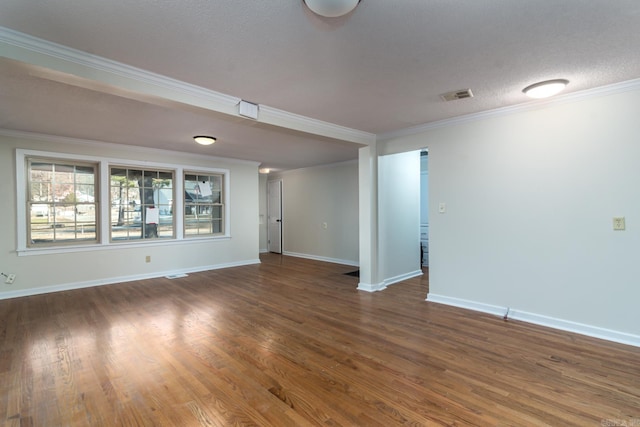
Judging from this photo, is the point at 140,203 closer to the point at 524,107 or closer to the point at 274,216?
the point at 274,216

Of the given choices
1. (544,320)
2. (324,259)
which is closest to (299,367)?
(544,320)

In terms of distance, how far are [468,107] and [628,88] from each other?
1.33 metres

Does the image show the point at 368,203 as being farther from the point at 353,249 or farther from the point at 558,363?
the point at 558,363

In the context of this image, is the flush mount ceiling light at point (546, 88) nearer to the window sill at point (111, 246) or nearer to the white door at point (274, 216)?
the window sill at point (111, 246)

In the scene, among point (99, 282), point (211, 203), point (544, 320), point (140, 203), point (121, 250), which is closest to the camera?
point (544, 320)

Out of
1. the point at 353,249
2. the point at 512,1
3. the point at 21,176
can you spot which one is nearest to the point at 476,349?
the point at 512,1

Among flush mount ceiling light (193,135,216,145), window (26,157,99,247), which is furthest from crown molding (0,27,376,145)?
window (26,157,99,247)

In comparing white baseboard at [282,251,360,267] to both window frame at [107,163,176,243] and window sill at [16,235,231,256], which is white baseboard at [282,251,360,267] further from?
window frame at [107,163,176,243]

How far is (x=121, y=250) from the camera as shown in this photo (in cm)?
536

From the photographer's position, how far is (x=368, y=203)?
Result: 472cm

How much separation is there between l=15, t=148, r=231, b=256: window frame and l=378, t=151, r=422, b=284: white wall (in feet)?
11.8

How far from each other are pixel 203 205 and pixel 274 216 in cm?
267

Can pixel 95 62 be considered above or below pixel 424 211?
above

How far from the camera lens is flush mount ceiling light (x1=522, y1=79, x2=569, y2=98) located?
2746 millimetres
